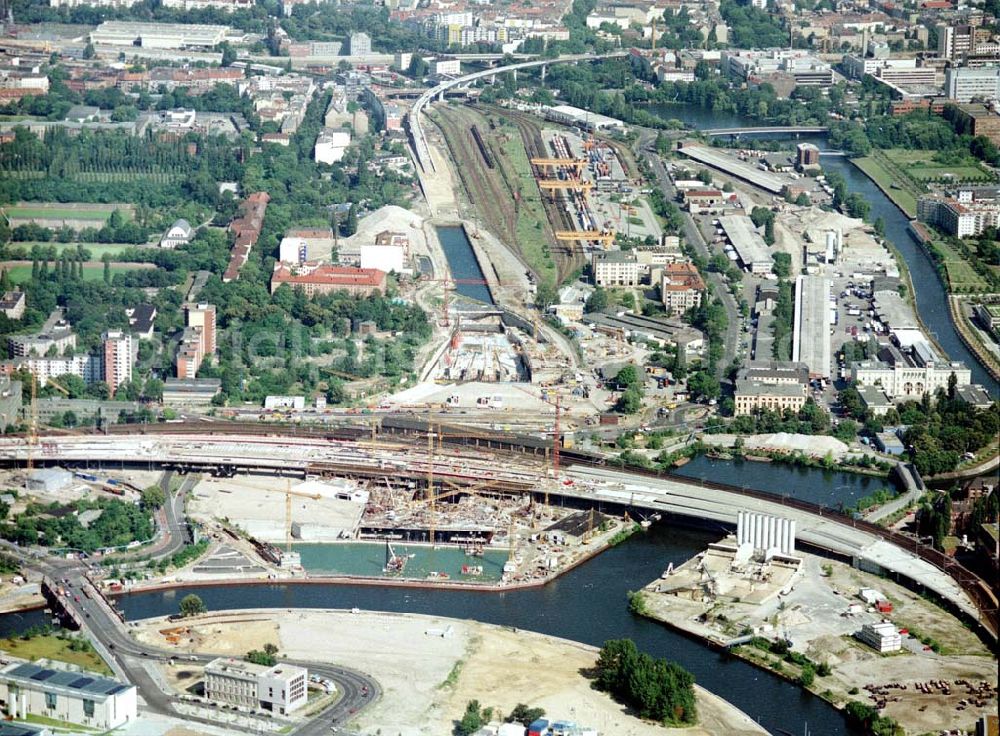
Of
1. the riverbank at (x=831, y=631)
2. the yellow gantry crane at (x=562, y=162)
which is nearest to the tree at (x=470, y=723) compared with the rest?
the riverbank at (x=831, y=631)

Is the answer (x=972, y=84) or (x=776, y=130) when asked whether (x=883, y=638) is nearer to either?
(x=776, y=130)

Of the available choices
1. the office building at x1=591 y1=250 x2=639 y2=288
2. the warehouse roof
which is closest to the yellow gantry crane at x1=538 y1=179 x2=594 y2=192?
the office building at x1=591 y1=250 x2=639 y2=288

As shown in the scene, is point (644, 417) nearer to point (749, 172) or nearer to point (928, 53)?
point (749, 172)

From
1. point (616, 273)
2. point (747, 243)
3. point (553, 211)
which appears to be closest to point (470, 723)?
point (616, 273)

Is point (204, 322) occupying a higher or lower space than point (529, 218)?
lower

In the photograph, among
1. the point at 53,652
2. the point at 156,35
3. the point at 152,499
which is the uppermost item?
the point at 156,35

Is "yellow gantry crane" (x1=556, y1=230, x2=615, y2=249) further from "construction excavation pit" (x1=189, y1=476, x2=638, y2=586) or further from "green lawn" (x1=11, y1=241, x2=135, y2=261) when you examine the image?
"construction excavation pit" (x1=189, y1=476, x2=638, y2=586)

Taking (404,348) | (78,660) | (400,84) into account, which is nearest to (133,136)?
(400,84)
